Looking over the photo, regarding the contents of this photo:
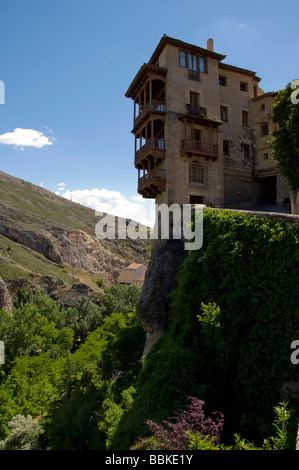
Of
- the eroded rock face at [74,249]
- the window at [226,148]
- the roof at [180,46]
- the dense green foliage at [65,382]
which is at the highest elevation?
the roof at [180,46]

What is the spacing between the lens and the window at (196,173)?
21.0m

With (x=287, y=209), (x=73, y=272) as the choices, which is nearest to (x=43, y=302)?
(x=73, y=272)

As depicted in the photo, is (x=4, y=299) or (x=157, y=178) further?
(x=4, y=299)

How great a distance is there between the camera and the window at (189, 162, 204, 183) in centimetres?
2098

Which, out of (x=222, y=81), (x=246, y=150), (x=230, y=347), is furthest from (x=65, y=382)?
(x=222, y=81)

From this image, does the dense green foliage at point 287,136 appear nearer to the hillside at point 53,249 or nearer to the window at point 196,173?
the window at point 196,173

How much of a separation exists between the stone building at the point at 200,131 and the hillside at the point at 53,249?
1253 inches

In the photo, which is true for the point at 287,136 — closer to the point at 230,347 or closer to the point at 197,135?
the point at 197,135

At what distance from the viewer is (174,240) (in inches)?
568

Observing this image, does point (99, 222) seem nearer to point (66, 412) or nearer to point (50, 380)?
point (50, 380)

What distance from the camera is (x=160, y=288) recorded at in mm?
13688

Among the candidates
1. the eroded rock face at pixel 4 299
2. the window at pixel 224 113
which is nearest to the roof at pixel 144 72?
the window at pixel 224 113

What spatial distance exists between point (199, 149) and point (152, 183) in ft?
14.5

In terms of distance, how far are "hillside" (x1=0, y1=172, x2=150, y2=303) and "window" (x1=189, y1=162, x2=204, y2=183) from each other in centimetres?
3349
